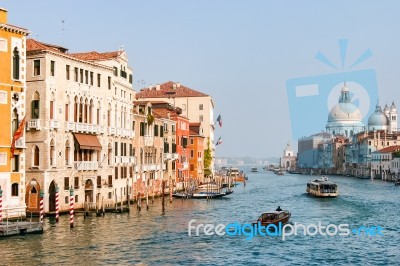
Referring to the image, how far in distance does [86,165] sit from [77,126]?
3.06 metres

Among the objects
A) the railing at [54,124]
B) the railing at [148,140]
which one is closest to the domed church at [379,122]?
the railing at [148,140]

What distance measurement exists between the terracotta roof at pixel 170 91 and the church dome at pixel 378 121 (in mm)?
105532

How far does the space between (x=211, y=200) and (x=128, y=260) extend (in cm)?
3331

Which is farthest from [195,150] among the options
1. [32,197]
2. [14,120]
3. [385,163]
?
[385,163]

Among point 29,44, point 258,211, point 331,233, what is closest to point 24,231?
point 29,44

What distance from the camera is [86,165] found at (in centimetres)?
4178

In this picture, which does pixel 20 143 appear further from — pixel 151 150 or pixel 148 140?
pixel 151 150

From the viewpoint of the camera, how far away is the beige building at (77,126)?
123 ft

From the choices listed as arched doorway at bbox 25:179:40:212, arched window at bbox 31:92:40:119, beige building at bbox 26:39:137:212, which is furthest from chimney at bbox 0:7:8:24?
arched doorway at bbox 25:179:40:212

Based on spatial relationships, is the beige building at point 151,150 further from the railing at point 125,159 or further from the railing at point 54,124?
the railing at point 54,124

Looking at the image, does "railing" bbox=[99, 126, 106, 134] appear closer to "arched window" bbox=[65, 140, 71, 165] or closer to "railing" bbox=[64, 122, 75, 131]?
"railing" bbox=[64, 122, 75, 131]

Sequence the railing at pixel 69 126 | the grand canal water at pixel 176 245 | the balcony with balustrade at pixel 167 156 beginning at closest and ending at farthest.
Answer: the grand canal water at pixel 176 245, the railing at pixel 69 126, the balcony with balustrade at pixel 167 156

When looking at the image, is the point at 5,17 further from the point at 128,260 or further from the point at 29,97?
the point at 128,260

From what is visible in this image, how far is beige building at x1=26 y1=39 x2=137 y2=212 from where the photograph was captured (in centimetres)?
3762
